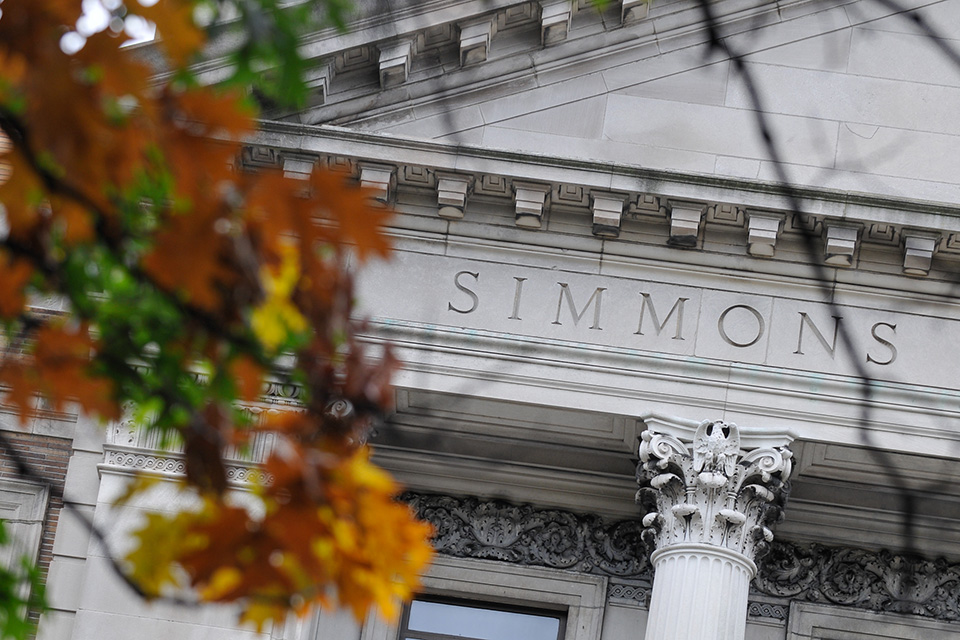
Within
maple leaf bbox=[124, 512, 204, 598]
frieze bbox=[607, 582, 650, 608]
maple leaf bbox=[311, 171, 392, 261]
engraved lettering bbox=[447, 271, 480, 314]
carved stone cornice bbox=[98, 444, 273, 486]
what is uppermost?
engraved lettering bbox=[447, 271, 480, 314]

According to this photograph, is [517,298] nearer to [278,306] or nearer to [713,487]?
[713,487]

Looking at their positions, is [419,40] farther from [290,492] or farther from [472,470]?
[290,492]

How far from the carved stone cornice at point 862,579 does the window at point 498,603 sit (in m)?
1.75

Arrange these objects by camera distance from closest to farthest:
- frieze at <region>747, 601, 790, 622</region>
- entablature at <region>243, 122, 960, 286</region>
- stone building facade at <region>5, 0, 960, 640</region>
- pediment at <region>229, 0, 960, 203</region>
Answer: stone building facade at <region>5, 0, 960, 640</region> → entablature at <region>243, 122, 960, 286</region> → pediment at <region>229, 0, 960, 203</region> → frieze at <region>747, 601, 790, 622</region>

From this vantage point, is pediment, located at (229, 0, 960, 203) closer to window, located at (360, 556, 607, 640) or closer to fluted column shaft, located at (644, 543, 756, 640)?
fluted column shaft, located at (644, 543, 756, 640)

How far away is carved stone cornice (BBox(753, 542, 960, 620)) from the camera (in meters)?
15.4

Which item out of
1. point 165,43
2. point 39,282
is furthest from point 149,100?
point 39,282

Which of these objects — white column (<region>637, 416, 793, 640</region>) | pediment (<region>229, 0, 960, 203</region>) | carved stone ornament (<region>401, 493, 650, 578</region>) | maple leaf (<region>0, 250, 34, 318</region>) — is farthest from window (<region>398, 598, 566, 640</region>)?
maple leaf (<region>0, 250, 34, 318</region>)

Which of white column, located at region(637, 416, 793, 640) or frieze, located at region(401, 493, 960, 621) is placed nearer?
white column, located at region(637, 416, 793, 640)

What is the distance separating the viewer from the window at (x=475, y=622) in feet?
51.1

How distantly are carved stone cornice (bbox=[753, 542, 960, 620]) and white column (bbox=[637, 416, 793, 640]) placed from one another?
147 cm

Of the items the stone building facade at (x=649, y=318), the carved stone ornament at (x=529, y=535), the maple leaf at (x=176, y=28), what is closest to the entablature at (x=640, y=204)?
the stone building facade at (x=649, y=318)

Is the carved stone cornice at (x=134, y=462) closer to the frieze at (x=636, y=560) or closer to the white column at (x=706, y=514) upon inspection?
the frieze at (x=636, y=560)

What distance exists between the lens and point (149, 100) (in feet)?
12.8
